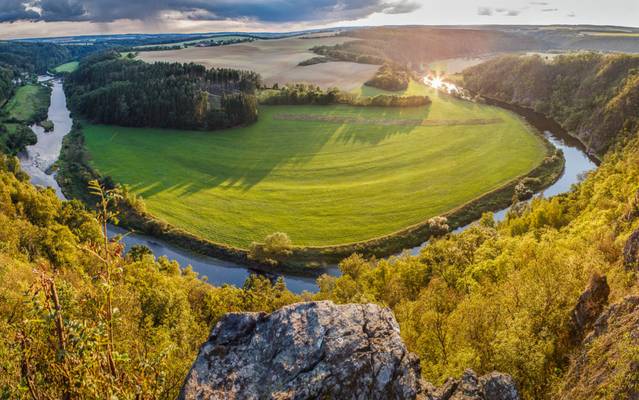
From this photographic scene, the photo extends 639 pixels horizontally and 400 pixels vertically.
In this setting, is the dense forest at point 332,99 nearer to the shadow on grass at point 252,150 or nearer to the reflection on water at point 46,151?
the shadow on grass at point 252,150

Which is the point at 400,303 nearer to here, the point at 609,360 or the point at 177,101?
the point at 609,360

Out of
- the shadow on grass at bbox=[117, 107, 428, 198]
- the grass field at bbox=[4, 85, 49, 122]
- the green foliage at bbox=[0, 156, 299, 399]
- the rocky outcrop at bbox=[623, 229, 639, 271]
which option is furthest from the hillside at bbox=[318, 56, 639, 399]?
the grass field at bbox=[4, 85, 49, 122]

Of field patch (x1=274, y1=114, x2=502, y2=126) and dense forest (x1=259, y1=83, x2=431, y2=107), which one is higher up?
dense forest (x1=259, y1=83, x2=431, y2=107)

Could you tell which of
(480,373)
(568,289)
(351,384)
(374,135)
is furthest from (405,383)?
(374,135)

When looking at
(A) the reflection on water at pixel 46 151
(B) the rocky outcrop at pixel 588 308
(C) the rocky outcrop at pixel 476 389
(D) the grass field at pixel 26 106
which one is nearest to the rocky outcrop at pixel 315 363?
(C) the rocky outcrop at pixel 476 389

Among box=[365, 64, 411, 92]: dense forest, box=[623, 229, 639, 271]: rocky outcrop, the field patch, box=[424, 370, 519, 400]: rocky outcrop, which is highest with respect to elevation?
box=[365, 64, 411, 92]: dense forest

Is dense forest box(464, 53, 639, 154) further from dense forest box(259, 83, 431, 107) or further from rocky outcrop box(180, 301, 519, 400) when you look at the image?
rocky outcrop box(180, 301, 519, 400)

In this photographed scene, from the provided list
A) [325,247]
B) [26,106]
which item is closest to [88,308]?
A: [325,247]
